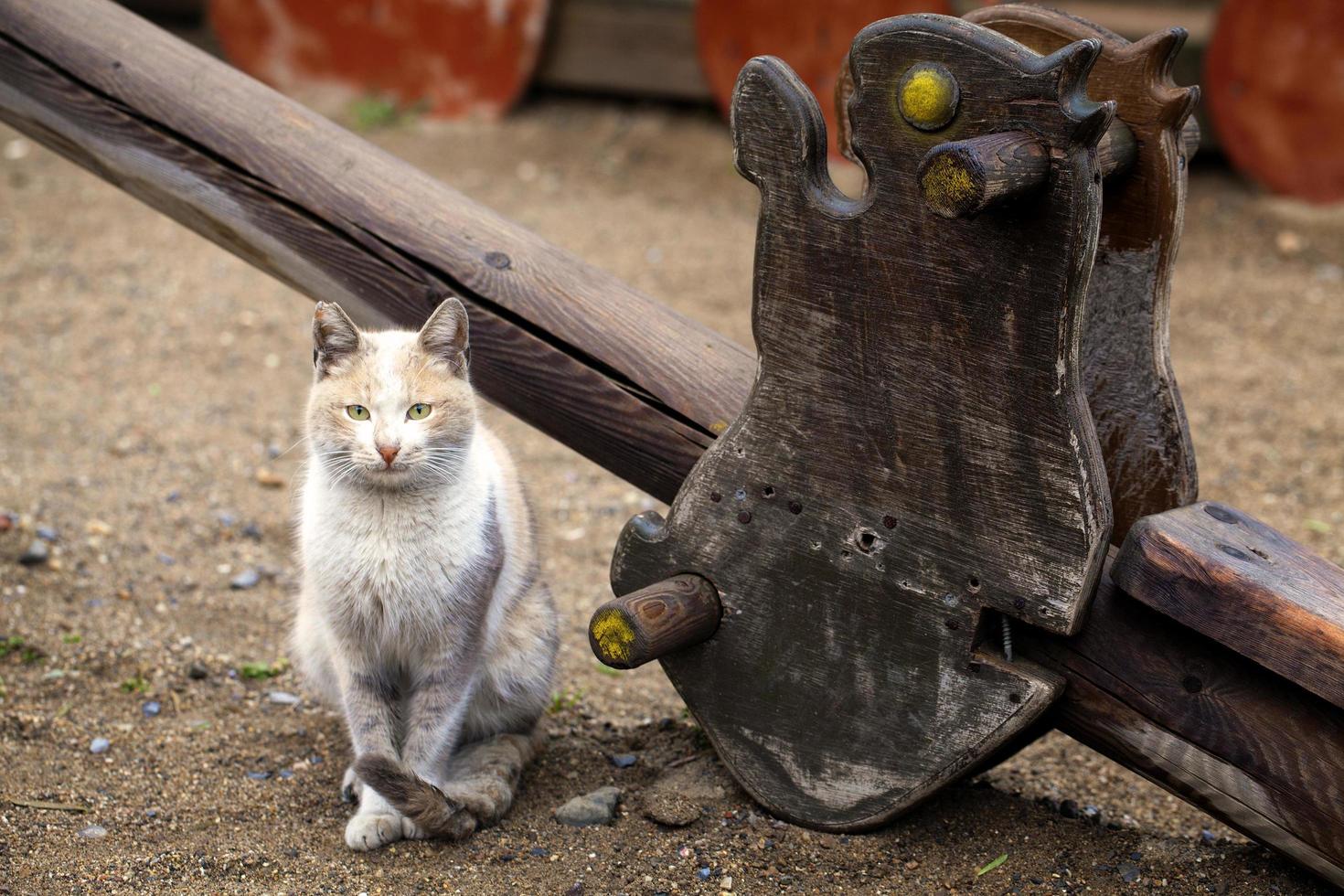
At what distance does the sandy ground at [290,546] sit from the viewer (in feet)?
7.80

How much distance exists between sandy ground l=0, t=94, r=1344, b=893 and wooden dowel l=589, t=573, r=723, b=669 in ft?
1.43

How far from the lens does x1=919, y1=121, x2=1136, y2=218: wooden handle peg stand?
70.4 inches

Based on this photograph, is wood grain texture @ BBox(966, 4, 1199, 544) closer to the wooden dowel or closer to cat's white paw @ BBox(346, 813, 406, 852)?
the wooden dowel

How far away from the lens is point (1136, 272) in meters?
2.45

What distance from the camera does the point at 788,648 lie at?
2332 millimetres

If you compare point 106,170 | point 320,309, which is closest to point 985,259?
point 320,309

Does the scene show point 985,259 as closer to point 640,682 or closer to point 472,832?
point 472,832

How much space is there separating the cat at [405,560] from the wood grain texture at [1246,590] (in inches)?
49.9

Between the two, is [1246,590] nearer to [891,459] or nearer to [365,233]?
[891,459]

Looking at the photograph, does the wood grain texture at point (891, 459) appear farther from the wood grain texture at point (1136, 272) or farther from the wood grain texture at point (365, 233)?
the wood grain texture at point (1136, 272)

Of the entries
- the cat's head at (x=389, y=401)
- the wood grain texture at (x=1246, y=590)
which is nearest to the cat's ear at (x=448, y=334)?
the cat's head at (x=389, y=401)

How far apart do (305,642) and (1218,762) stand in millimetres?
1895

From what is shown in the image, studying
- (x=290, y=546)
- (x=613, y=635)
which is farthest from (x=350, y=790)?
(x=290, y=546)

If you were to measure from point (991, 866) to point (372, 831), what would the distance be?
1.20 metres
